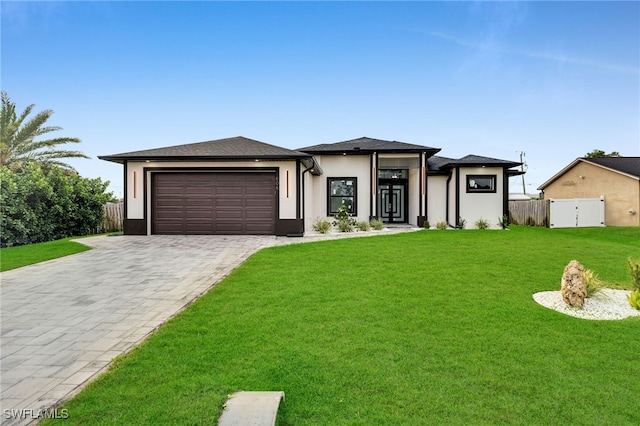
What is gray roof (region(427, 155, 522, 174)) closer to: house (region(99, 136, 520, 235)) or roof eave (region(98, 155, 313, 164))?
house (region(99, 136, 520, 235))

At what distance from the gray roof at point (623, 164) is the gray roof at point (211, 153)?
64.2 feet

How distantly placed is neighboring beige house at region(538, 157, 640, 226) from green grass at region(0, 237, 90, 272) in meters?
26.0

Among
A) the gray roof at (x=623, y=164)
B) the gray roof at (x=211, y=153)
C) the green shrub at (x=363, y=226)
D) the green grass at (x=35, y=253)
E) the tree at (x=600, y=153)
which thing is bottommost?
the green grass at (x=35, y=253)

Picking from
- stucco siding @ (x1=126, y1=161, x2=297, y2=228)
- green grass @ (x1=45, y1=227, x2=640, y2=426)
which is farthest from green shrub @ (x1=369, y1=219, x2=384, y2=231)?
green grass @ (x1=45, y1=227, x2=640, y2=426)

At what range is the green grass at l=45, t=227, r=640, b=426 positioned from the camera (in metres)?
2.49

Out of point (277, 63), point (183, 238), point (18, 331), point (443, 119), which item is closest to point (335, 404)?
point (18, 331)

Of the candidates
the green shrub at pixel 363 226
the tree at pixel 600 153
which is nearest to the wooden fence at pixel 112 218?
the green shrub at pixel 363 226

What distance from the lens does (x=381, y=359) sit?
324cm

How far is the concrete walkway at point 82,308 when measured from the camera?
292 centimetres

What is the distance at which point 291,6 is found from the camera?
14383 millimetres

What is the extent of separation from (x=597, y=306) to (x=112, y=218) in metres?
19.1

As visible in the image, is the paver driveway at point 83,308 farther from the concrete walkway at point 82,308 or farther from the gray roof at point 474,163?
the gray roof at point 474,163

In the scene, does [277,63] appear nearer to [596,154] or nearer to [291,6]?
[291,6]

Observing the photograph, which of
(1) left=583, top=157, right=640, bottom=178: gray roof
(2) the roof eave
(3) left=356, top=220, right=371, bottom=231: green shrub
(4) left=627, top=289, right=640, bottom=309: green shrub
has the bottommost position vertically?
(4) left=627, top=289, right=640, bottom=309: green shrub
